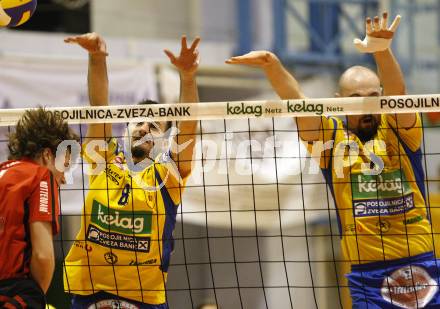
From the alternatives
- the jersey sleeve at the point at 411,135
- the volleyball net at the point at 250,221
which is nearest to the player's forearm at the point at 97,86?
the jersey sleeve at the point at 411,135

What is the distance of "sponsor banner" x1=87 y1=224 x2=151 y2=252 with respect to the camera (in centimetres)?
587

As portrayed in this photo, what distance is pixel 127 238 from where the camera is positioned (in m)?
5.88

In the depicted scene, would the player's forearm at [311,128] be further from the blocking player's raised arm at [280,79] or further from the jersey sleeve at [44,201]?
the jersey sleeve at [44,201]

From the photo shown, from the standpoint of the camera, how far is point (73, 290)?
5.93 m

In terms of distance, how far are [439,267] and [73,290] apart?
2405 millimetres

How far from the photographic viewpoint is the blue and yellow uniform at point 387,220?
5859 millimetres

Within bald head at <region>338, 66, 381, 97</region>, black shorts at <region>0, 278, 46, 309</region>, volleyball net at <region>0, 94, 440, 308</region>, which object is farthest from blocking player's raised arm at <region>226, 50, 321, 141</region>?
volleyball net at <region>0, 94, 440, 308</region>

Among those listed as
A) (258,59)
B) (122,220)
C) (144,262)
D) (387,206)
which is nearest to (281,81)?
(258,59)

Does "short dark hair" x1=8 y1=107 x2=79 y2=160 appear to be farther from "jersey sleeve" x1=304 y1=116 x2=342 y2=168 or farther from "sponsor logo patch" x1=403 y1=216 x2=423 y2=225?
"sponsor logo patch" x1=403 y1=216 x2=423 y2=225

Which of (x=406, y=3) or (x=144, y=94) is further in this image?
(x=406, y=3)

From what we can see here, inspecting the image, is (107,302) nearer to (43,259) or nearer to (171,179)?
(171,179)

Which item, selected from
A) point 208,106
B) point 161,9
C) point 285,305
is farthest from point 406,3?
point 208,106

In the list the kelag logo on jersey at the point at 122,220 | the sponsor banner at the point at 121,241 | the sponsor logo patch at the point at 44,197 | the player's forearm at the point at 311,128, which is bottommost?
the sponsor banner at the point at 121,241

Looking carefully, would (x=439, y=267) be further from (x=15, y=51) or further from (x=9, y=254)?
(x=15, y=51)
